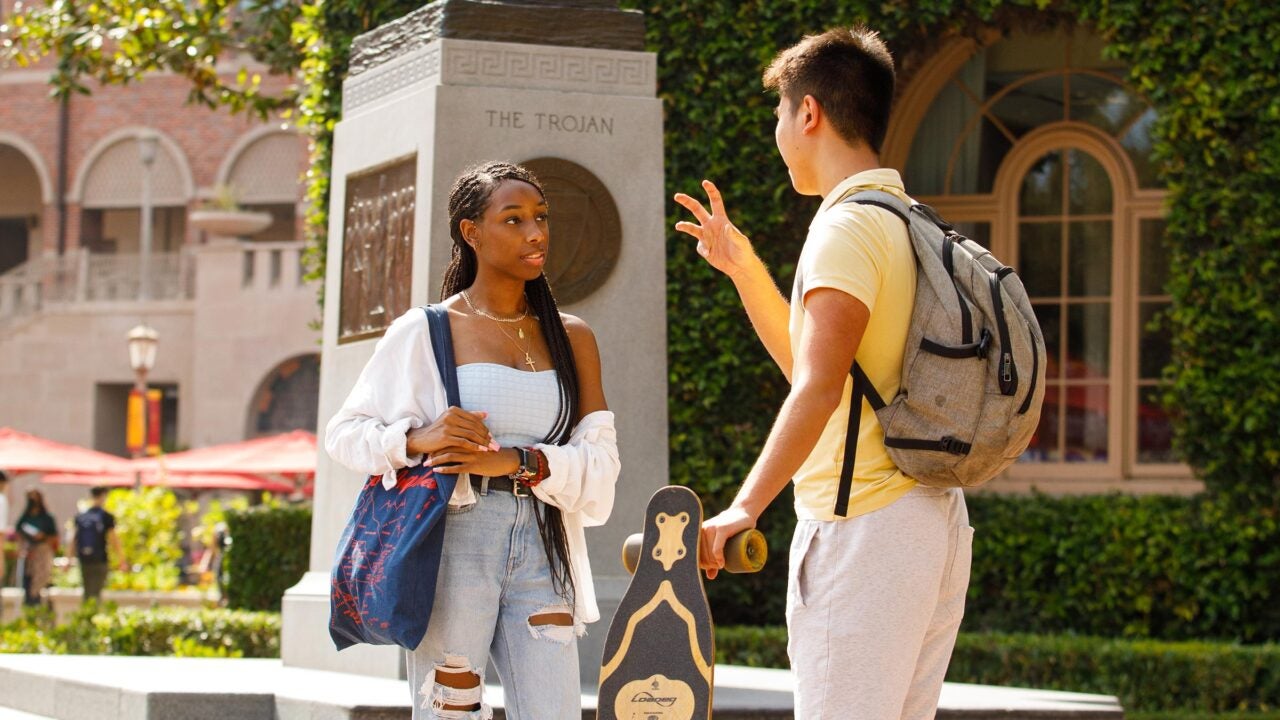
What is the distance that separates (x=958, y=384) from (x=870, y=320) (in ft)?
0.70

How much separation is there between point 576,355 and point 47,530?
18136mm

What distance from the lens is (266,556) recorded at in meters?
13.6

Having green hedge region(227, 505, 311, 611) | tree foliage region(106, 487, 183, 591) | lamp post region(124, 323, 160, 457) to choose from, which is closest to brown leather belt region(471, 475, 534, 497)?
green hedge region(227, 505, 311, 611)

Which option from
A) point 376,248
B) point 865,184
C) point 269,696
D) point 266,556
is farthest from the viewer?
point 266,556

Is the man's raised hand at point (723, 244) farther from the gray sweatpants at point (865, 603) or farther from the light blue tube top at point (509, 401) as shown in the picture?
the gray sweatpants at point (865, 603)

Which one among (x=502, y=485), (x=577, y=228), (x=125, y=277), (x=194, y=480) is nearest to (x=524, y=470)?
(x=502, y=485)

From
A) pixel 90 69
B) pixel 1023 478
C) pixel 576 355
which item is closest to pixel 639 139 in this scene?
pixel 576 355

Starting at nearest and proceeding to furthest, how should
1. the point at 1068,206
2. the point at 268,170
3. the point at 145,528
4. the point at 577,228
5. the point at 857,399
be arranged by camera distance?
the point at 857,399 < the point at 577,228 < the point at 1068,206 < the point at 145,528 < the point at 268,170

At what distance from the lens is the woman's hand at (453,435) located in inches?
157

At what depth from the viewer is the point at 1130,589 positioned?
1117cm

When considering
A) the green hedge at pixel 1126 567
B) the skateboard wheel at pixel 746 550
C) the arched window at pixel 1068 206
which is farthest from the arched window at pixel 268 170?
the skateboard wheel at pixel 746 550

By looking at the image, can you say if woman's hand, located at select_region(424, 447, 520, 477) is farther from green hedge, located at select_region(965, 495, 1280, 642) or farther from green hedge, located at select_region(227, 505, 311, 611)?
green hedge, located at select_region(227, 505, 311, 611)

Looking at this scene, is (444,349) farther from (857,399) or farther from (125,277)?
(125,277)

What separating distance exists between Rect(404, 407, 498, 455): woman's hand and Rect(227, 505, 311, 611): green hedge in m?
9.71
